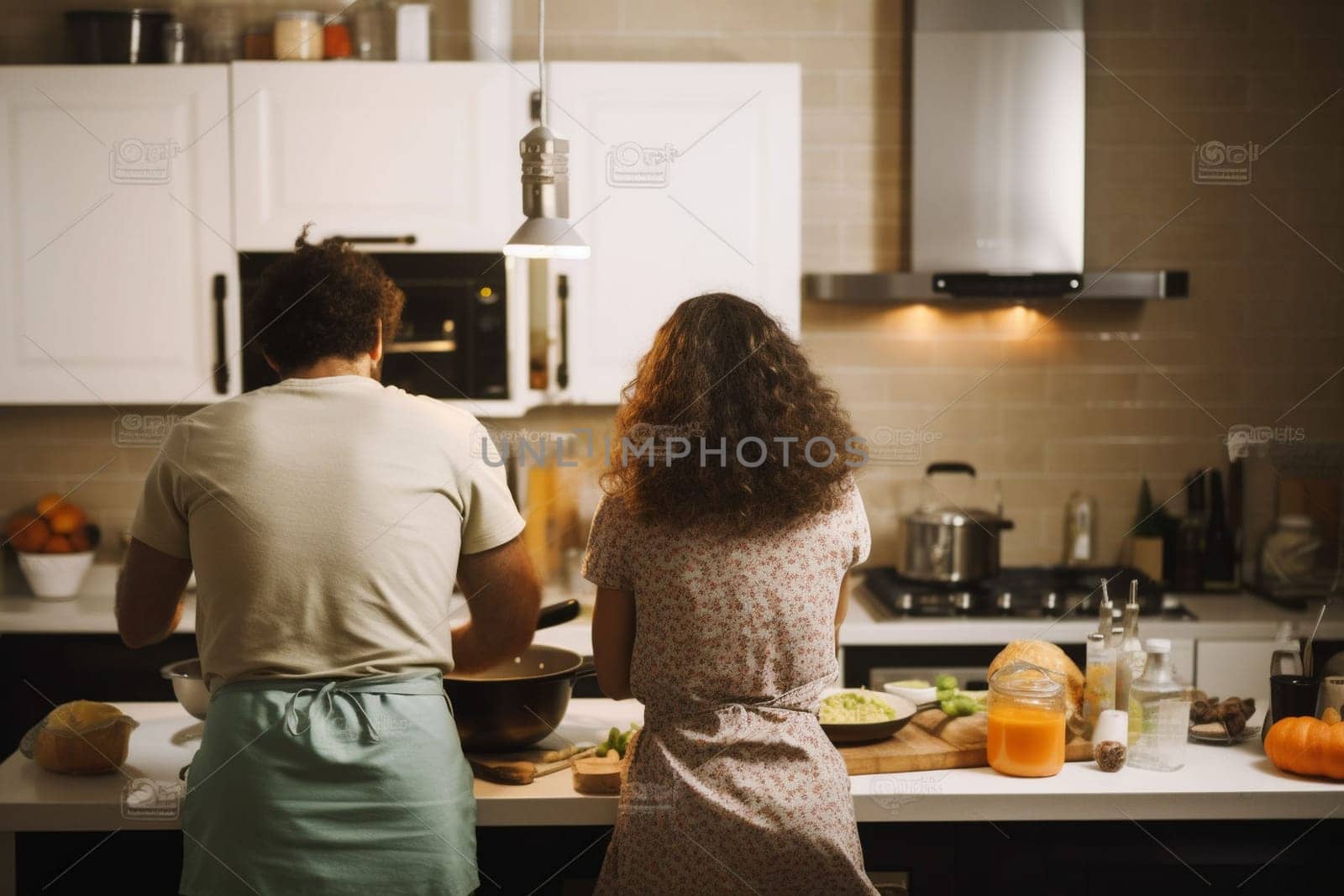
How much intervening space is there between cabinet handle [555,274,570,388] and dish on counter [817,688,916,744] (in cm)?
142

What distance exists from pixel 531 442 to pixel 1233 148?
2.15m

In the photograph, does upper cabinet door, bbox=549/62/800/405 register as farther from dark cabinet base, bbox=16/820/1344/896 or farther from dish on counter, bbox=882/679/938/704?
dark cabinet base, bbox=16/820/1344/896

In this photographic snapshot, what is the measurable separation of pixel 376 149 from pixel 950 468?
67.8 inches

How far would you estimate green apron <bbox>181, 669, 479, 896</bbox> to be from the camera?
56.4 inches

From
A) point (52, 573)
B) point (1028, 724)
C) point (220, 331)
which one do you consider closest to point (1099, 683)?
point (1028, 724)

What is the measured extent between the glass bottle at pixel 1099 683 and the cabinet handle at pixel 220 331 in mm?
2178

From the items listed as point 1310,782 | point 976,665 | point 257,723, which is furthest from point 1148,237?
point 257,723

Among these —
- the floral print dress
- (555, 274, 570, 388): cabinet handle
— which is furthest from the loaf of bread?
(555, 274, 570, 388): cabinet handle

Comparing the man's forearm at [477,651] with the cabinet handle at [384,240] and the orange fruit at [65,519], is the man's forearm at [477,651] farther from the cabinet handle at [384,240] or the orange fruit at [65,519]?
the orange fruit at [65,519]

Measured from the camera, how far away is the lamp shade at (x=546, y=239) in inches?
67.9

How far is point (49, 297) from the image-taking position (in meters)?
2.96

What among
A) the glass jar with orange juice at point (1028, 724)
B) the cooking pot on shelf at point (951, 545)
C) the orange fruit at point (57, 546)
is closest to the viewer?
the glass jar with orange juice at point (1028, 724)

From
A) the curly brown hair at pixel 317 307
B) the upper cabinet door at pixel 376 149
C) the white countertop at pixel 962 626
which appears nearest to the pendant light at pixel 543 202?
the curly brown hair at pixel 317 307

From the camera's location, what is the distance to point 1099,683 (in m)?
1.74
